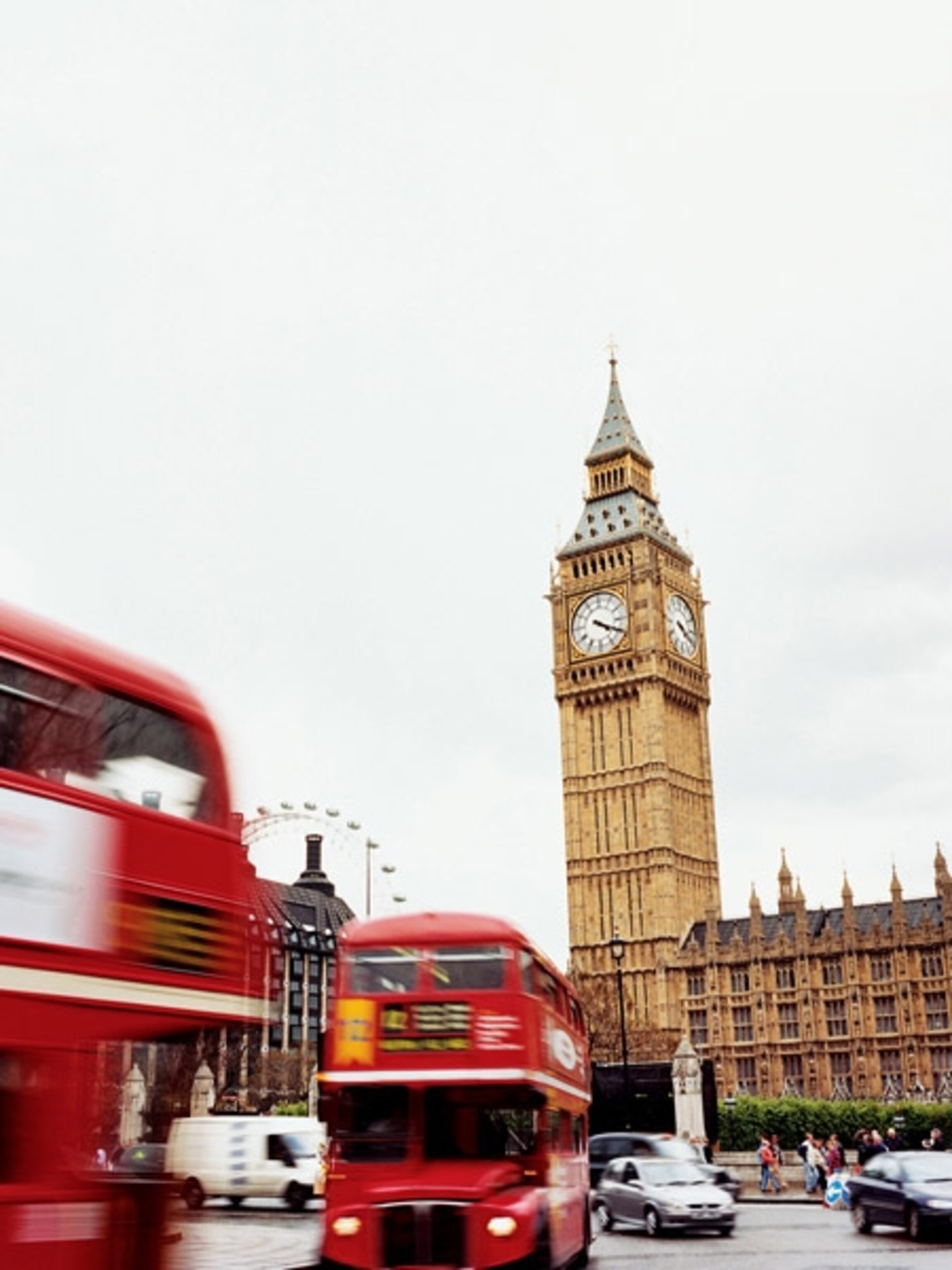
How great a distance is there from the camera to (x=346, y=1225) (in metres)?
13.0

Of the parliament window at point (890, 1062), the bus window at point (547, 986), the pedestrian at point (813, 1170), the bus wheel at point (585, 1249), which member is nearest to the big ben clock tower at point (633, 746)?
the parliament window at point (890, 1062)

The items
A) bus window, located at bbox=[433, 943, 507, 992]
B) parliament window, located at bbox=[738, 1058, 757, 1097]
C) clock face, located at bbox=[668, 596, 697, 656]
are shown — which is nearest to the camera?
bus window, located at bbox=[433, 943, 507, 992]

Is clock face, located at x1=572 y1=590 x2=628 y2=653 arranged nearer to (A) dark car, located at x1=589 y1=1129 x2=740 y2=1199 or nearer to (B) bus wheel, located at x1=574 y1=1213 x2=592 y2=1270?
(A) dark car, located at x1=589 y1=1129 x2=740 y2=1199

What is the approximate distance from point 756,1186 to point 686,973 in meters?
46.5

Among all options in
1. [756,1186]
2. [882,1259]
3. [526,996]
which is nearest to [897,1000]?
[756,1186]

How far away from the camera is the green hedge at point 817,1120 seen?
47.9m

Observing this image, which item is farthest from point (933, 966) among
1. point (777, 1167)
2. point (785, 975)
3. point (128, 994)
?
point (128, 994)

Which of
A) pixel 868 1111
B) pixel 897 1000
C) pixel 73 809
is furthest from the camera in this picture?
pixel 897 1000

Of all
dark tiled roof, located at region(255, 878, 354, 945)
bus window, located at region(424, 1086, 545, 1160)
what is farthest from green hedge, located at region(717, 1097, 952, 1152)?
dark tiled roof, located at region(255, 878, 354, 945)

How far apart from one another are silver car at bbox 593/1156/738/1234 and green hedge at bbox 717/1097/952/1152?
2628 cm

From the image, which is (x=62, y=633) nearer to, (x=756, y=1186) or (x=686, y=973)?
(x=756, y=1186)

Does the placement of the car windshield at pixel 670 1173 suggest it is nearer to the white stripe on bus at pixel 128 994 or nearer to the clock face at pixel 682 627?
the white stripe on bus at pixel 128 994

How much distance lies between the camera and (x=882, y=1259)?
54.7ft

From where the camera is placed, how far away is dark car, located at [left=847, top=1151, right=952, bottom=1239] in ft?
64.2
